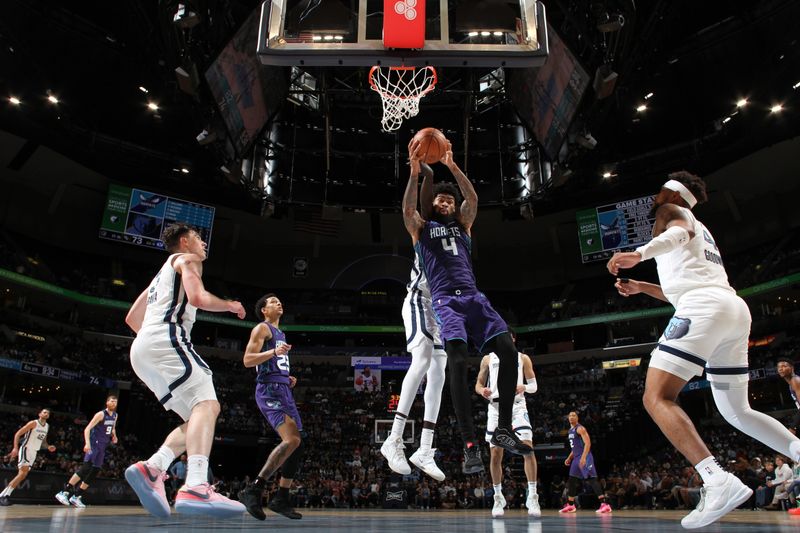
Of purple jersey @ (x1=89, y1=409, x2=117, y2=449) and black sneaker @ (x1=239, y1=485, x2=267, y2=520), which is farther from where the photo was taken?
purple jersey @ (x1=89, y1=409, x2=117, y2=449)

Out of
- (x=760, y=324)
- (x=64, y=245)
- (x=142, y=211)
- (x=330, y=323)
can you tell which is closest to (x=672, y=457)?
(x=760, y=324)

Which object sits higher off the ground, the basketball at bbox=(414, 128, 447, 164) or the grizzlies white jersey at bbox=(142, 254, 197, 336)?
the basketball at bbox=(414, 128, 447, 164)

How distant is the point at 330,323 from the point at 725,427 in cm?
2031

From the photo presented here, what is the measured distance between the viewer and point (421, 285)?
5641 millimetres

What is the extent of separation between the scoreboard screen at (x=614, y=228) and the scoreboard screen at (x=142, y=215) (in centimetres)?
1686

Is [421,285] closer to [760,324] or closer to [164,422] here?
[164,422]

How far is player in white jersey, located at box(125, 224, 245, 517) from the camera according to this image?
12.6 ft

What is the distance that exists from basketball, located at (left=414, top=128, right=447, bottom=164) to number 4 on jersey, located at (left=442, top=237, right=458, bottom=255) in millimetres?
683

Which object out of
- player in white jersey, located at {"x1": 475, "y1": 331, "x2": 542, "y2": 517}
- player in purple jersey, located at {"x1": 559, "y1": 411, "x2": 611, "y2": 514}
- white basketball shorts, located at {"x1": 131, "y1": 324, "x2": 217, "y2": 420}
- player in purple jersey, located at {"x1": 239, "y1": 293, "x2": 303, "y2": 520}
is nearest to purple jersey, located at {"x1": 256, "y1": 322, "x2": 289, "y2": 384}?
player in purple jersey, located at {"x1": 239, "y1": 293, "x2": 303, "y2": 520}

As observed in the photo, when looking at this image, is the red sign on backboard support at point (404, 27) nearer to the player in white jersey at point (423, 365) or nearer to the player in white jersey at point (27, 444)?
the player in white jersey at point (423, 365)

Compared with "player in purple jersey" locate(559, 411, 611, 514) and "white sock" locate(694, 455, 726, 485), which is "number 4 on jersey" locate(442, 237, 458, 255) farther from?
"player in purple jersey" locate(559, 411, 611, 514)

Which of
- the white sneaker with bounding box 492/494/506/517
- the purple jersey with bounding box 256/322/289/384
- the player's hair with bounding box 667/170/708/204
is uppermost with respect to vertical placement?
the player's hair with bounding box 667/170/708/204

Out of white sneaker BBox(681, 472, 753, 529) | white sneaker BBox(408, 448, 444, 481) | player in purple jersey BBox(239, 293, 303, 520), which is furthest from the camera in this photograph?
player in purple jersey BBox(239, 293, 303, 520)

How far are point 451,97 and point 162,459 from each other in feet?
A: 57.8
